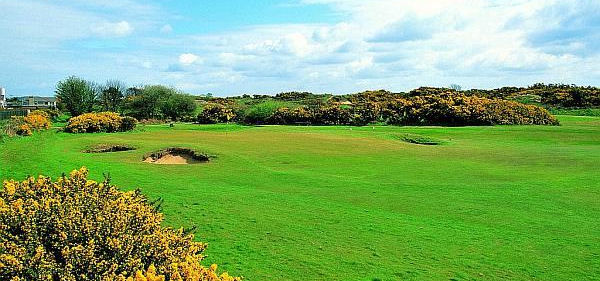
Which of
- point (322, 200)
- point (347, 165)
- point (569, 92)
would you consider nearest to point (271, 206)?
point (322, 200)

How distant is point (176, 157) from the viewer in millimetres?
25766

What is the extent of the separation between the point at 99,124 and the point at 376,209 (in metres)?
35.7

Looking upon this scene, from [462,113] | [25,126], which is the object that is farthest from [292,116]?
[25,126]

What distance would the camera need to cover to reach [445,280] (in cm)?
864

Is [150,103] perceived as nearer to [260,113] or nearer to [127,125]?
[260,113]

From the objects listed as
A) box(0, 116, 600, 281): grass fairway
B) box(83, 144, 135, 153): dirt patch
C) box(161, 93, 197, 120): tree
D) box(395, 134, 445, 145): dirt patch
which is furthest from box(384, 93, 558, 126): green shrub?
box(83, 144, 135, 153): dirt patch

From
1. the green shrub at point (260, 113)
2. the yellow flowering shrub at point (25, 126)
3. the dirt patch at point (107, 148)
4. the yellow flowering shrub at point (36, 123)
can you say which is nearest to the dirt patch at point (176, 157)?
the dirt patch at point (107, 148)

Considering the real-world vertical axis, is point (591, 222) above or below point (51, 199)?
below

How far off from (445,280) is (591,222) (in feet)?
19.1

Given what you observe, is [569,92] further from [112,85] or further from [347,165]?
[112,85]

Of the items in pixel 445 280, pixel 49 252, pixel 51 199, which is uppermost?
pixel 51 199

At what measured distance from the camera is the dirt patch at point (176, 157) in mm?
24859

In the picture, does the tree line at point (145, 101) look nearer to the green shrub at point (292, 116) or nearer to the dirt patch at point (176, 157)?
the green shrub at point (292, 116)

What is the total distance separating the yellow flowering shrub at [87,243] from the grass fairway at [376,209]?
8.57 feet
